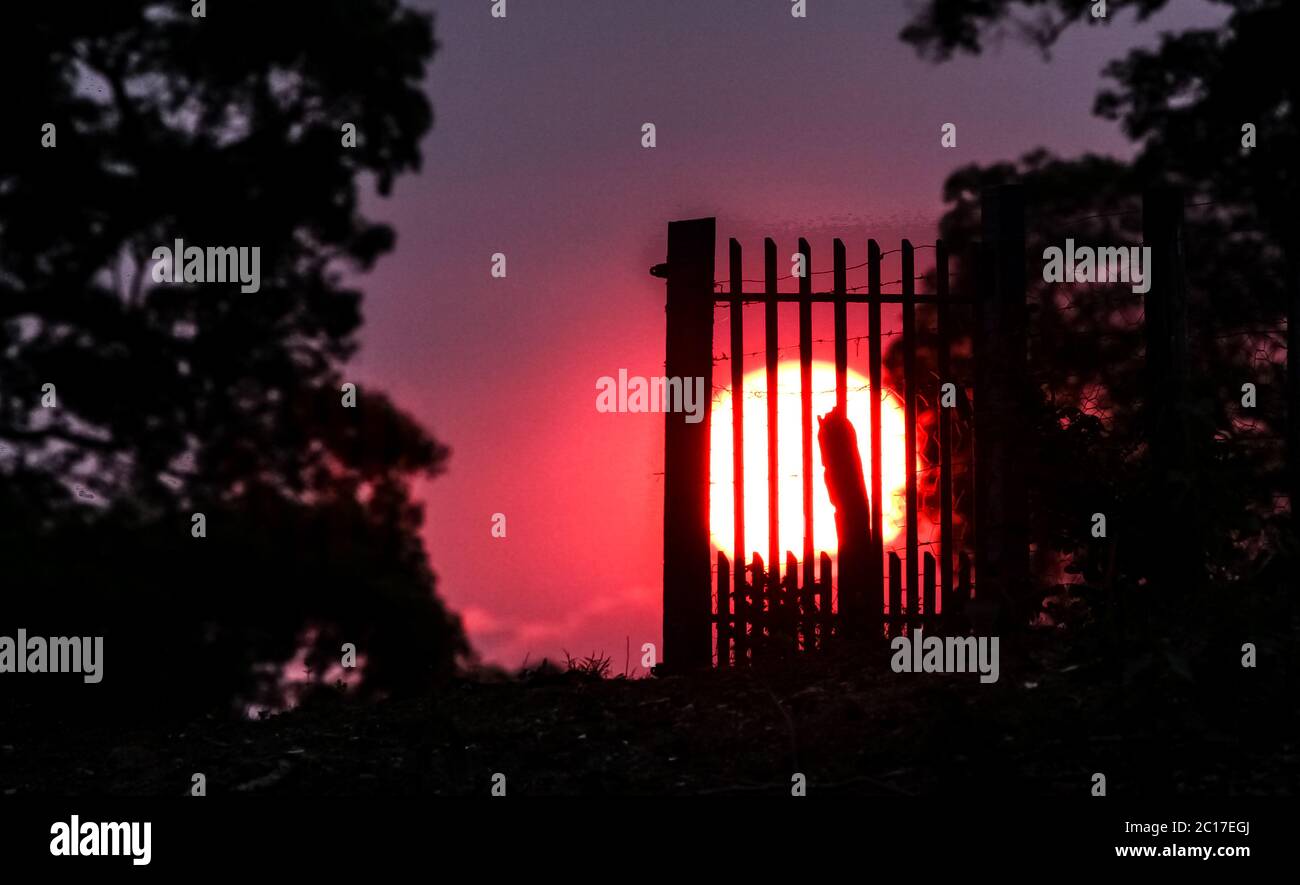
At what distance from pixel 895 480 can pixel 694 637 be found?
59.1 inches

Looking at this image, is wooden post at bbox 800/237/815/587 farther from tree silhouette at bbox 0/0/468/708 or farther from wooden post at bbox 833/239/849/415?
tree silhouette at bbox 0/0/468/708

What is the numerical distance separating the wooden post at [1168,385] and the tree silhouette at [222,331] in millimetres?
6897

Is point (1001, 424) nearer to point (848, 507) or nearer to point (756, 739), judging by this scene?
point (848, 507)

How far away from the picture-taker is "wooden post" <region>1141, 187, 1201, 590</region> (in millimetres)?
6703

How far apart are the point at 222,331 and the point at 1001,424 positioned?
7970 mm

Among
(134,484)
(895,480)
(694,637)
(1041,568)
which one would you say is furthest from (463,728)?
(134,484)

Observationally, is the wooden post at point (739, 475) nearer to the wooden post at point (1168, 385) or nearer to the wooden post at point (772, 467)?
the wooden post at point (772, 467)

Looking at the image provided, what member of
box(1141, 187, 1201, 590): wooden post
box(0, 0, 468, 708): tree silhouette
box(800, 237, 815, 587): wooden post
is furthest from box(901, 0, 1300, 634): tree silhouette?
box(0, 0, 468, 708): tree silhouette

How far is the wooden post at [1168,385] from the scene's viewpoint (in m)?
6.70

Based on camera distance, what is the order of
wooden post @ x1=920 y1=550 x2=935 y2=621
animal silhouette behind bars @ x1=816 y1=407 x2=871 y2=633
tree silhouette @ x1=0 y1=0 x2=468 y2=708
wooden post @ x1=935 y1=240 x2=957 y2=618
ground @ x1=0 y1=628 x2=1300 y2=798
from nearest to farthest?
ground @ x1=0 y1=628 x2=1300 y2=798, animal silhouette behind bars @ x1=816 y1=407 x2=871 y2=633, wooden post @ x1=920 y1=550 x2=935 y2=621, wooden post @ x1=935 y1=240 x2=957 y2=618, tree silhouette @ x1=0 y1=0 x2=468 y2=708

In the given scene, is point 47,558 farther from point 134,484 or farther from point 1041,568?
point 1041,568

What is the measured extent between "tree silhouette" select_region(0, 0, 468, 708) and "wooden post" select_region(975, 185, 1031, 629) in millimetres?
5831
